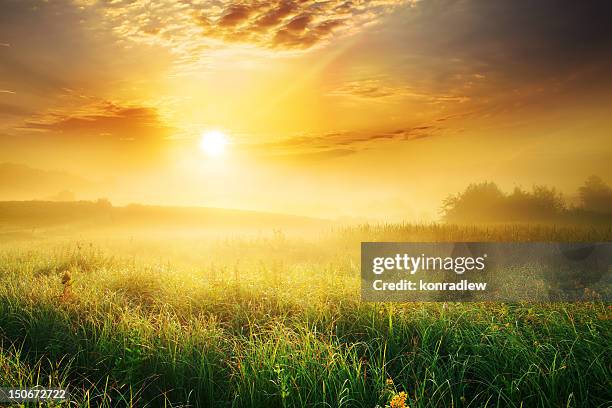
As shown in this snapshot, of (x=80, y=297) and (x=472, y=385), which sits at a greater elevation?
(x=80, y=297)

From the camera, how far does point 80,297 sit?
624cm

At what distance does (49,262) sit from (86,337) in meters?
4.91

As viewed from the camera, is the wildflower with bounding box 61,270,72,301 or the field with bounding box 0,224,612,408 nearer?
the field with bounding box 0,224,612,408

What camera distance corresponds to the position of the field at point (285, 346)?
148 inches

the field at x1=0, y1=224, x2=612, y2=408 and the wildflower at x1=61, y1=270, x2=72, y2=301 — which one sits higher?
the wildflower at x1=61, y1=270, x2=72, y2=301

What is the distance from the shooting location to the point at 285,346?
439 centimetres

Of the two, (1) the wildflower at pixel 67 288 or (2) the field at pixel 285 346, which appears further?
(1) the wildflower at pixel 67 288

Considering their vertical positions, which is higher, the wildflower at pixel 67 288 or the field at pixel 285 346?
the wildflower at pixel 67 288

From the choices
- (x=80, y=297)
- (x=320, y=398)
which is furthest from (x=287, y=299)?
(x=80, y=297)

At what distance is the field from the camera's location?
12.3 ft

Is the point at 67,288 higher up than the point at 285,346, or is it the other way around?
the point at 67,288

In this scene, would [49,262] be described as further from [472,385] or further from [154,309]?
[472,385]

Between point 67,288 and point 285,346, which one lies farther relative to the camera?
point 67,288

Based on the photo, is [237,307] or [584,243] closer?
[237,307]
